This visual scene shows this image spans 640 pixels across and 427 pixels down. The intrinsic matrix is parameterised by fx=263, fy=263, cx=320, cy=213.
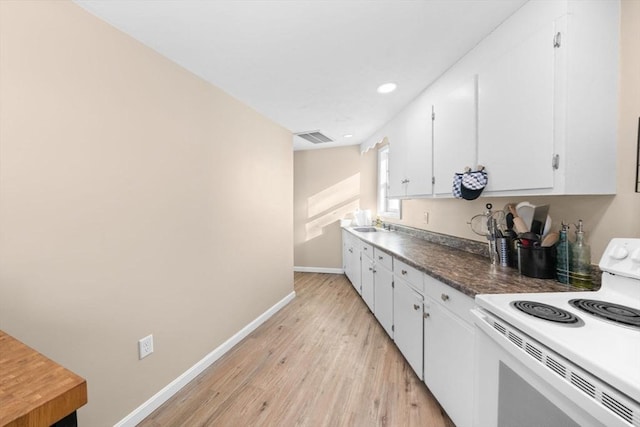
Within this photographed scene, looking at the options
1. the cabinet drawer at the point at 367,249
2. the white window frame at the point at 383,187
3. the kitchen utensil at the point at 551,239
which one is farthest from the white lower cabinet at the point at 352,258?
the kitchen utensil at the point at 551,239

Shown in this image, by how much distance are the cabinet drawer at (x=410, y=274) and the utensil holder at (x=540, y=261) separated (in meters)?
0.57

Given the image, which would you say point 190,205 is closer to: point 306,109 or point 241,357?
point 241,357

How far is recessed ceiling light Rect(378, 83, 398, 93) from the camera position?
2276 mm

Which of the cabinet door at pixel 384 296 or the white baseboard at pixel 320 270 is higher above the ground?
the cabinet door at pixel 384 296

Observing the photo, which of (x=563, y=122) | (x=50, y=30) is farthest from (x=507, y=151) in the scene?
(x=50, y=30)

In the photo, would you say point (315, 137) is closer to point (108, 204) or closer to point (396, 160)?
→ point (396, 160)

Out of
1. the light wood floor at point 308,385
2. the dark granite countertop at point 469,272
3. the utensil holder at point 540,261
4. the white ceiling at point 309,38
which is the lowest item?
the light wood floor at point 308,385

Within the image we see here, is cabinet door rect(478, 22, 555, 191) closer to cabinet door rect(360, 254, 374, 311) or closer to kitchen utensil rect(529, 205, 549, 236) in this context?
kitchen utensil rect(529, 205, 549, 236)

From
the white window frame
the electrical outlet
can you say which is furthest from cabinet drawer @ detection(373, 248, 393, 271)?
the electrical outlet

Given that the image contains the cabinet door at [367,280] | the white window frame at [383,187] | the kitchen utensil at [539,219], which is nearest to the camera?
the kitchen utensil at [539,219]

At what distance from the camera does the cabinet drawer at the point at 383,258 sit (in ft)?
7.71

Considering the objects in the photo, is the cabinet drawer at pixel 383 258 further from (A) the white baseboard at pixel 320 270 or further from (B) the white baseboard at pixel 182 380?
(A) the white baseboard at pixel 320 270

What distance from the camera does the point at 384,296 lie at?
2.52m

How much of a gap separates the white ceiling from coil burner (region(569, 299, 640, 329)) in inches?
57.3
